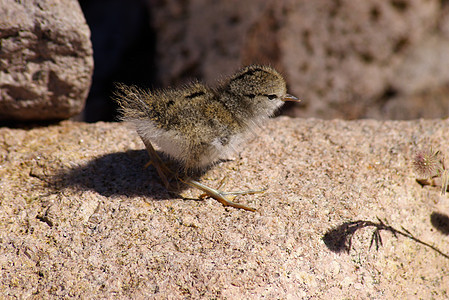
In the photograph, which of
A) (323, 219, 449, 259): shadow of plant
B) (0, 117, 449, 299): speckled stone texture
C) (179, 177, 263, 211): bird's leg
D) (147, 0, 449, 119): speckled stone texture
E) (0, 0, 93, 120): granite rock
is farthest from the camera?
(147, 0, 449, 119): speckled stone texture

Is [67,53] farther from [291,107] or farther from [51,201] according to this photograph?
[291,107]

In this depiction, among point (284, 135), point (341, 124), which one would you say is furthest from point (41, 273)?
point (341, 124)

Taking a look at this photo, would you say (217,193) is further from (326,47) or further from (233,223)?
(326,47)

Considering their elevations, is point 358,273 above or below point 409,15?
below

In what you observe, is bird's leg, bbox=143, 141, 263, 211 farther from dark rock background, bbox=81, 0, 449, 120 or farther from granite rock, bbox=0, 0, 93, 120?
dark rock background, bbox=81, 0, 449, 120

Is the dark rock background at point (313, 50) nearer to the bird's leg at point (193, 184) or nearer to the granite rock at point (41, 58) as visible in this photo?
the granite rock at point (41, 58)

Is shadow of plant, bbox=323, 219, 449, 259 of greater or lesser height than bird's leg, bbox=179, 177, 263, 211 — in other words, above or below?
above

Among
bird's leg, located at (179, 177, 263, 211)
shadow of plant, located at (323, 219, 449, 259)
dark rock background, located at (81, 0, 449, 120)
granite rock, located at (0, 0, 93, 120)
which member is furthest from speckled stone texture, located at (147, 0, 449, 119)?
shadow of plant, located at (323, 219, 449, 259)
